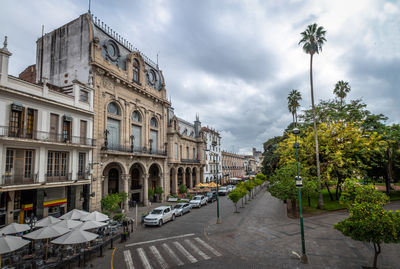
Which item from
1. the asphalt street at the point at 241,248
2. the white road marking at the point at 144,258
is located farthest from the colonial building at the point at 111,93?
the white road marking at the point at 144,258

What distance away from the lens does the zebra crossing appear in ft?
39.2

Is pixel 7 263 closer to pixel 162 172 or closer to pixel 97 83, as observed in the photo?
pixel 97 83

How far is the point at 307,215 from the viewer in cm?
2242

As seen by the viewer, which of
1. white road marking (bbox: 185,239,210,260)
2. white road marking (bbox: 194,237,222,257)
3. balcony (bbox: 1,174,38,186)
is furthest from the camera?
balcony (bbox: 1,174,38,186)

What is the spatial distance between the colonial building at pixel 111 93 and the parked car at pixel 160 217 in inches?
275

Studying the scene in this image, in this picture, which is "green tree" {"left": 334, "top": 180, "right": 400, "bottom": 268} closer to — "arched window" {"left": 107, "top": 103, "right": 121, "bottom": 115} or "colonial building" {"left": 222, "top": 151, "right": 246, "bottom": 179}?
"arched window" {"left": 107, "top": 103, "right": 121, "bottom": 115}

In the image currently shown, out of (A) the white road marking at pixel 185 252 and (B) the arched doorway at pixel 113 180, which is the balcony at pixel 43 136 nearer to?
(B) the arched doorway at pixel 113 180

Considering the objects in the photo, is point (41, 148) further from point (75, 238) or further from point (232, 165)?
point (232, 165)

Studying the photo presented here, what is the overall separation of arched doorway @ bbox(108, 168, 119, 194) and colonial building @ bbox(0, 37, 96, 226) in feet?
22.2

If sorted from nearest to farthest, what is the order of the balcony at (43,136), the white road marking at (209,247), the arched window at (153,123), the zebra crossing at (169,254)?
the zebra crossing at (169,254) → the white road marking at (209,247) → the balcony at (43,136) → the arched window at (153,123)

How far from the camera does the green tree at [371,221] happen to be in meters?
8.98

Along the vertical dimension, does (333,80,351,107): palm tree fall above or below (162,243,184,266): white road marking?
above

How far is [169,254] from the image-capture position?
13320 mm

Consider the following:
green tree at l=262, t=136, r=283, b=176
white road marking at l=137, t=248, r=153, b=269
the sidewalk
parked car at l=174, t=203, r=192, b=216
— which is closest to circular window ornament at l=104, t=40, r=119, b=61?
parked car at l=174, t=203, r=192, b=216
